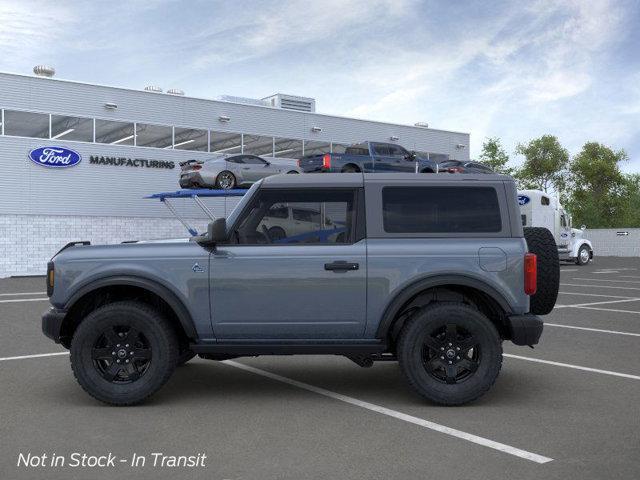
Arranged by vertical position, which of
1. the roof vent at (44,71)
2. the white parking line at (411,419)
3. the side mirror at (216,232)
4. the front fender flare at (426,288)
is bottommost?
the white parking line at (411,419)

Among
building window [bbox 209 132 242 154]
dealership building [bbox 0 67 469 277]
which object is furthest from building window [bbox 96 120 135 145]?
building window [bbox 209 132 242 154]

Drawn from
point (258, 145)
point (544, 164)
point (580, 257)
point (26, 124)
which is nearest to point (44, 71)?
point (26, 124)

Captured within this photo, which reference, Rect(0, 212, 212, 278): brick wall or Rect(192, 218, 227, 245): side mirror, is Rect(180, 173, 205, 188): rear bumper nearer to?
Rect(0, 212, 212, 278): brick wall

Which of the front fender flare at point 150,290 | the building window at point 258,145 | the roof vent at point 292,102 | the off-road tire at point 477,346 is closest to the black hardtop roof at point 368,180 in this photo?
the off-road tire at point 477,346

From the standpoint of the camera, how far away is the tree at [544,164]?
247ft

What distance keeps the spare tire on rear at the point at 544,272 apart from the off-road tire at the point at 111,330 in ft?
10.7

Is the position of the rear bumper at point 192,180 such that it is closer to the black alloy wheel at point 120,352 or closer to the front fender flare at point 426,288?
the black alloy wheel at point 120,352

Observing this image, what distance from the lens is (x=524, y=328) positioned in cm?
597

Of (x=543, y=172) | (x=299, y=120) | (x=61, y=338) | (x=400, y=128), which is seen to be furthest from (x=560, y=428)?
(x=543, y=172)

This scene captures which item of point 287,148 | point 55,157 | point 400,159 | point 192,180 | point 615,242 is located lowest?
point 615,242

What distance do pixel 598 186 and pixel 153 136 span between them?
56420mm

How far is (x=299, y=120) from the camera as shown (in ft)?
117

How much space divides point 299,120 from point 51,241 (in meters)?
13.3

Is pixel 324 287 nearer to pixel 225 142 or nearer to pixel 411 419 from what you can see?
pixel 411 419
